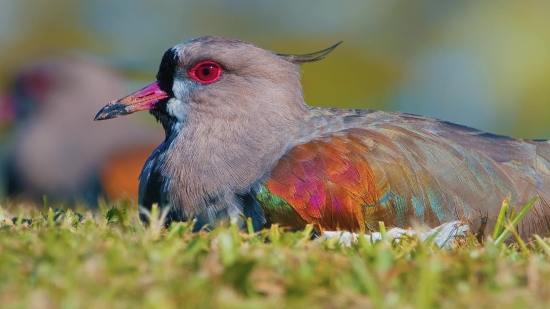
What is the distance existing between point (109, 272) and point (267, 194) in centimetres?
218

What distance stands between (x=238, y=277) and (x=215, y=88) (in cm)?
310

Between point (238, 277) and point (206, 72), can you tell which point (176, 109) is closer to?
point (206, 72)

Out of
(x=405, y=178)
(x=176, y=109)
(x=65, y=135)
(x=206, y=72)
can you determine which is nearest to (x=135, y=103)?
(x=176, y=109)

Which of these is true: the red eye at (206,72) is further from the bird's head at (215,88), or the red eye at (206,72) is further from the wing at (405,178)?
the wing at (405,178)

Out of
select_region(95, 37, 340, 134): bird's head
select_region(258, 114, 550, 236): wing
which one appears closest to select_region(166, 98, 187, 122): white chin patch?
select_region(95, 37, 340, 134): bird's head

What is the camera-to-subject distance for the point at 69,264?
10.2ft

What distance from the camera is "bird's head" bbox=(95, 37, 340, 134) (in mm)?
5902

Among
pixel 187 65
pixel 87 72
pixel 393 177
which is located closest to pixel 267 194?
pixel 393 177

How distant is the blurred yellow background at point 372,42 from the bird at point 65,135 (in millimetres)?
4978

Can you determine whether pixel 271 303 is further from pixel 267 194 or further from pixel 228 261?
pixel 267 194

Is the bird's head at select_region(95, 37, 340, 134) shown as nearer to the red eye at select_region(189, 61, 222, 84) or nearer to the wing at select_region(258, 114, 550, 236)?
the red eye at select_region(189, 61, 222, 84)

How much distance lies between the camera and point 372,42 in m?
20.8

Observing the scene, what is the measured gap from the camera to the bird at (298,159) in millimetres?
5219

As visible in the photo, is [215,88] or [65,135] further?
[65,135]
